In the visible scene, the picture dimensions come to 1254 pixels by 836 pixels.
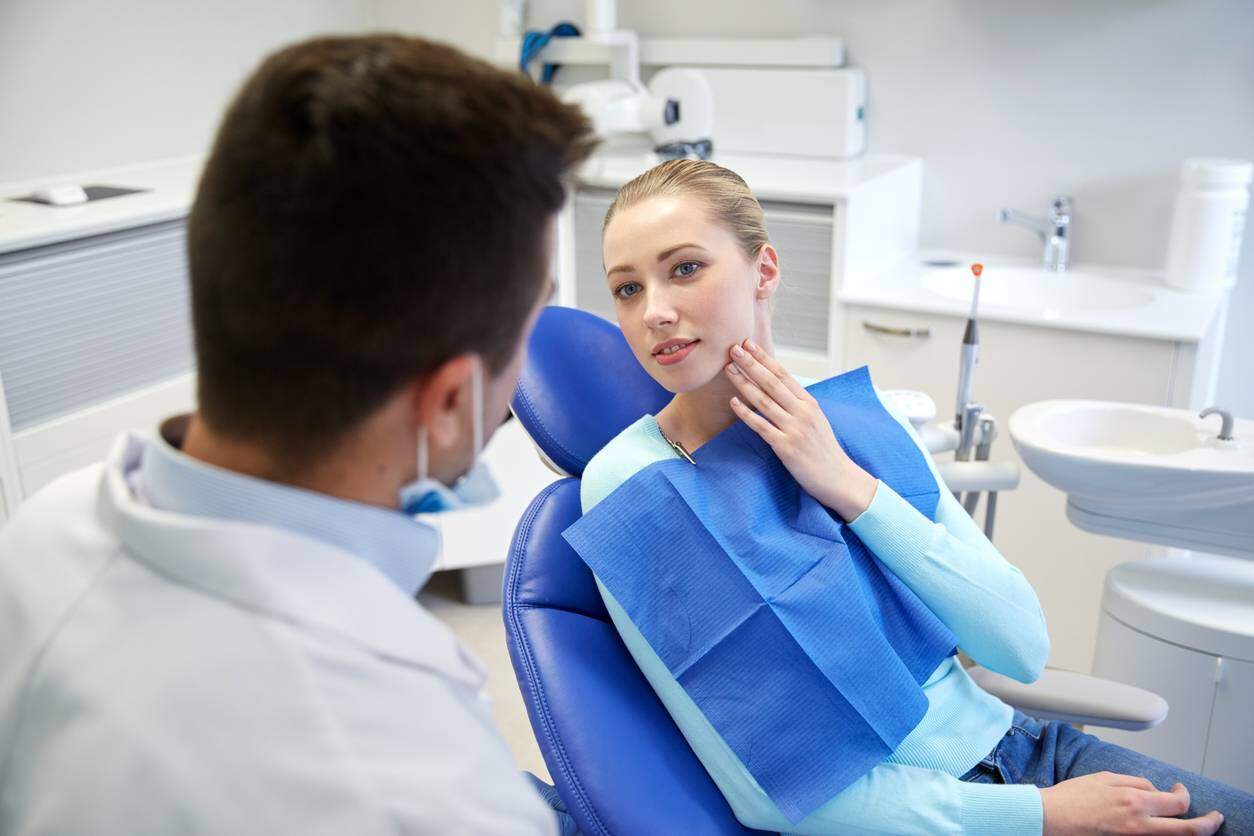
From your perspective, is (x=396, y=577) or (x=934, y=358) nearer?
(x=396, y=577)

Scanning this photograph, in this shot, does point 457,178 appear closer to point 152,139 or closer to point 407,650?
point 407,650

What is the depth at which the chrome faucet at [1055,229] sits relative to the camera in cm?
264

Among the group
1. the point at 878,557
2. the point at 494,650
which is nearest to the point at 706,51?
the point at 494,650

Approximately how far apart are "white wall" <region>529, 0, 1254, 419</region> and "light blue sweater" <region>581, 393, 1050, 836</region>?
1602 mm

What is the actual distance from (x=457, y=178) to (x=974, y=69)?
2.41 meters

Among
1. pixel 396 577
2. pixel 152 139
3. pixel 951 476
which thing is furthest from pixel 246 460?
pixel 152 139

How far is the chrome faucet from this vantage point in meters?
2.64

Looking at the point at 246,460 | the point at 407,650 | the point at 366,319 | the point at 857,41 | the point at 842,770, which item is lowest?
the point at 842,770

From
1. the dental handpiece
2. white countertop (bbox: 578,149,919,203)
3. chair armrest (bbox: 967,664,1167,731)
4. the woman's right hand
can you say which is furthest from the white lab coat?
white countertop (bbox: 578,149,919,203)

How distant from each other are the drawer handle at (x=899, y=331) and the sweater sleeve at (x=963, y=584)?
112 cm

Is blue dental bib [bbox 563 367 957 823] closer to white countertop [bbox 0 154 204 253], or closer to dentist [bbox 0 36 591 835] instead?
dentist [bbox 0 36 591 835]

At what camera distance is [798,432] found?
50.2 inches

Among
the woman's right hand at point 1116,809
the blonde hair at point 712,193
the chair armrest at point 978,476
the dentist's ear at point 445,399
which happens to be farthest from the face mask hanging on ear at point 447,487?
the chair armrest at point 978,476

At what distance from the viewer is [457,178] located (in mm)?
662
